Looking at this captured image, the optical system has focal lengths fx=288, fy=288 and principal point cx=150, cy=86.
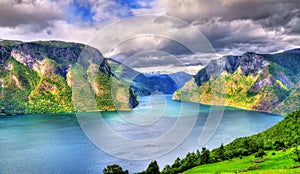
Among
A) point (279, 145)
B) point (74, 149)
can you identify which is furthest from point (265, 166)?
point (74, 149)

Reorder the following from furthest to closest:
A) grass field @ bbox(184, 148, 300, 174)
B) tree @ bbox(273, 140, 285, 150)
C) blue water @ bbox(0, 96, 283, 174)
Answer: blue water @ bbox(0, 96, 283, 174) < tree @ bbox(273, 140, 285, 150) < grass field @ bbox(184, 148, 300, 174)

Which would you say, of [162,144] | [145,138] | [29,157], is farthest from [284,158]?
[29,157]

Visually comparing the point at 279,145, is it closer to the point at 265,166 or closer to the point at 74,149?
the point at 265,166

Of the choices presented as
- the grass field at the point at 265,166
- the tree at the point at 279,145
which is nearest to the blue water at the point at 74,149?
the grass field at the point at 265,166

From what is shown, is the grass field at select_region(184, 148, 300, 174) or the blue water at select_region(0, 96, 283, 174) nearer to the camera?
the grass field at select_region(184, 148, 300, 174)

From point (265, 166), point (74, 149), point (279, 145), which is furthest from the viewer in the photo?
point (74, 149)

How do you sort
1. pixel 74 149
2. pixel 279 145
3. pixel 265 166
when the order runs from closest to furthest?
pixel 265 166 < pixel 279 145 < pixel 74 149

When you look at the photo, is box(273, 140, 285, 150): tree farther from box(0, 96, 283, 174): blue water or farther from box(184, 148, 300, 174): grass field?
box(0, 96, 283, 174): blue water

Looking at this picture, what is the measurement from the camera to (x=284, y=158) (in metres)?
38.8

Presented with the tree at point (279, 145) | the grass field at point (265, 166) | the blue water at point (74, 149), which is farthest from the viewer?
the blue water at point (74, 149)

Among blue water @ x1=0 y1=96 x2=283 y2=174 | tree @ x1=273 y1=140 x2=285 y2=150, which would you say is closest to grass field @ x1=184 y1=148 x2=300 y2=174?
tree @ x1=273 y1=140 x2=285 y2=150

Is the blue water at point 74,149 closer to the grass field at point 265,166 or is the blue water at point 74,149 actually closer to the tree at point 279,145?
the grass field at point 265,166

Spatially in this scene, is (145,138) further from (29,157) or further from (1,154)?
→ (1,154)

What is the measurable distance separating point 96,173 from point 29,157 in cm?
2740
